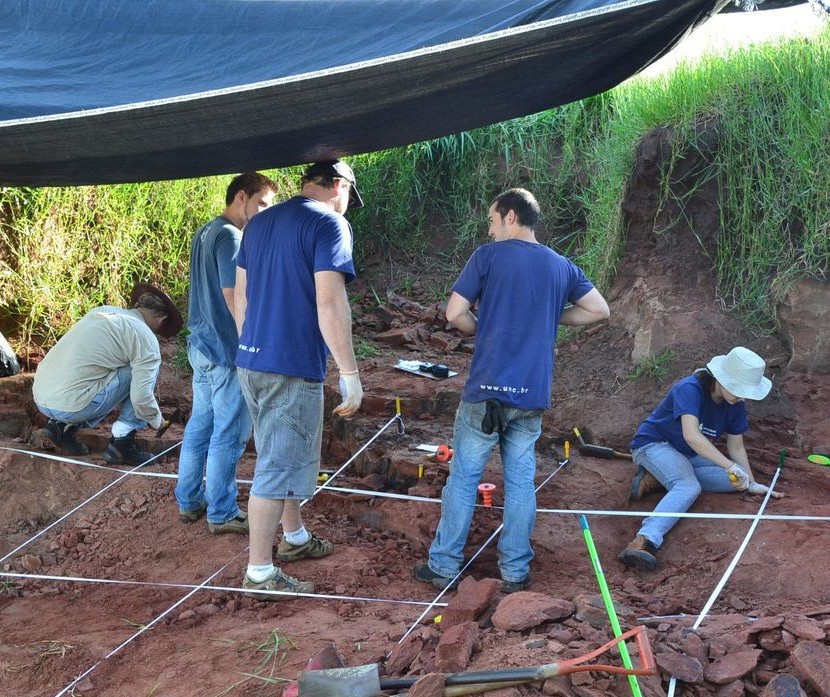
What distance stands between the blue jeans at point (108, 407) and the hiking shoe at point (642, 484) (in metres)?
2.82

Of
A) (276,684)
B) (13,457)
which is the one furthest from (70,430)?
(276,684)

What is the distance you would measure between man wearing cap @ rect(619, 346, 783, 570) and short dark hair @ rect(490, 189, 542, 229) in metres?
1.31

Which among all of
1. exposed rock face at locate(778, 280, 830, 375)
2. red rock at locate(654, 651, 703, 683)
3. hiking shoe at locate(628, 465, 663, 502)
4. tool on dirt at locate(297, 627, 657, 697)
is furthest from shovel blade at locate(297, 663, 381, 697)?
exposed rock face at locate(778, 280, 830, 375)

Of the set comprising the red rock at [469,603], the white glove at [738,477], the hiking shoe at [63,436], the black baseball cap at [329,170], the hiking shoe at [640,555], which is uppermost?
the black baseball cap at [329,170]

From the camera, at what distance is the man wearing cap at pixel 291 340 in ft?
10.3

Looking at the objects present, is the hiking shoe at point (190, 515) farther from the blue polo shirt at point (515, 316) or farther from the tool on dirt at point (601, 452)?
the tool on dirt at point (601, 452)

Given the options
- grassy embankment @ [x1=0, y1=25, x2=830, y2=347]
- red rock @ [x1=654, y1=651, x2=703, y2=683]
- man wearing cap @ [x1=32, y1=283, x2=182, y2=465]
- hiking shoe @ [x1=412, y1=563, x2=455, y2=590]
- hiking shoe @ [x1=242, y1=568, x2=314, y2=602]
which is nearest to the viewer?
red rock @ [x1=654, y1=651, x2=703, y2=683]

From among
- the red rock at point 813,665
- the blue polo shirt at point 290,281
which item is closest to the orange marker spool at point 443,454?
the blue polo shirt at point 290,281

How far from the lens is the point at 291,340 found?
3215 millimetres

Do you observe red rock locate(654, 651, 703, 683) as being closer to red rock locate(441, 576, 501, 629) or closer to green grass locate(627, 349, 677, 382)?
red rock locate(441, 576, 501, 629)

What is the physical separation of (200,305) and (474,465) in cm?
153

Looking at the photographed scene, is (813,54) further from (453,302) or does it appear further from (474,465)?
(474,465)

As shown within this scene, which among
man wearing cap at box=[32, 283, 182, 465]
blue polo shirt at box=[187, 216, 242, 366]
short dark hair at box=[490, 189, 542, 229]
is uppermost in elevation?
short dark hair at box=[490, 189, 542, 229]

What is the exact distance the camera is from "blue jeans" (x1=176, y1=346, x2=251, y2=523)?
A: 385 centimetres
